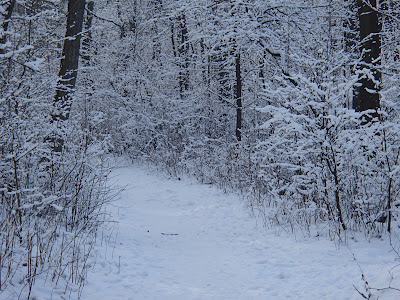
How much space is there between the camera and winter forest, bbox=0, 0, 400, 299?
445cm

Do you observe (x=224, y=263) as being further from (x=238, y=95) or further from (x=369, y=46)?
(x=238, y=95)

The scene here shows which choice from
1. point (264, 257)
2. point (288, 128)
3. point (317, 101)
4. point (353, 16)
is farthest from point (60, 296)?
point (353, 16)

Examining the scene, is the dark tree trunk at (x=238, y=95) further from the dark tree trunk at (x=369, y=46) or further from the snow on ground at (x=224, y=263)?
the dark tree trunk at (x=369, y=46)

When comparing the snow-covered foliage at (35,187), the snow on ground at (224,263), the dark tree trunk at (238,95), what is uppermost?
the dark tree trunk at (238,95)

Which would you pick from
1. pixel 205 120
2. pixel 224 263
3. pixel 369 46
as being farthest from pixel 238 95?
pixel 224 263

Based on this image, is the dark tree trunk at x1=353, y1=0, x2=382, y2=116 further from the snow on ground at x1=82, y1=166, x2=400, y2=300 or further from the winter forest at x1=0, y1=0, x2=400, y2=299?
the snow on ground at x1=82, y1=166, x2=400, y2=300

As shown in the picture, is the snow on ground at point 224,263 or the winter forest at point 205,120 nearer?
the snow on ground at point 224,263

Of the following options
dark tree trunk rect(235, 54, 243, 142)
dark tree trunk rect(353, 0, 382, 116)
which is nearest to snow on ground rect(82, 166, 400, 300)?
dark tree trunk rect(353, 0, 382, 116)

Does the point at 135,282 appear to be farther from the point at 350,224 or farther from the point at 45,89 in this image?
the point at 45,89

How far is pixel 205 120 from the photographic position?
51.3 ft

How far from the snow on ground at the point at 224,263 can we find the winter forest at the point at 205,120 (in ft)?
1.36

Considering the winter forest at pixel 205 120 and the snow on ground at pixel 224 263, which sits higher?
the winter forest at pixel 205 120

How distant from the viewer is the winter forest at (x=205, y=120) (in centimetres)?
445

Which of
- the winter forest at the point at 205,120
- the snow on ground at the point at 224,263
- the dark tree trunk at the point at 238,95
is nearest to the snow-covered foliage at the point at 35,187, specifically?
the winter forest at the point at 205,120
